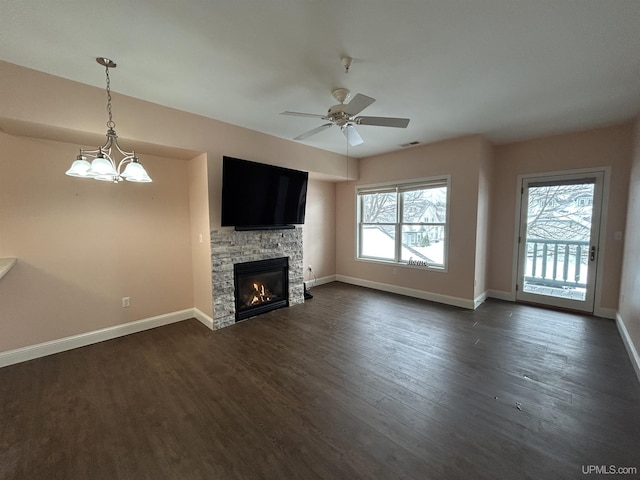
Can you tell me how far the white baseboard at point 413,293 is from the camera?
4293 mm

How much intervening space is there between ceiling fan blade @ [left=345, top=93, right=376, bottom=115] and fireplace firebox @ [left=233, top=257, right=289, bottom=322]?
2.59 metres

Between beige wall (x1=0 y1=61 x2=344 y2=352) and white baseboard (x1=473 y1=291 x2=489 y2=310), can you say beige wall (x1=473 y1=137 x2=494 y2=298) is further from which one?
beige wall (x1=0 y1=61 x2=344 y2=352)

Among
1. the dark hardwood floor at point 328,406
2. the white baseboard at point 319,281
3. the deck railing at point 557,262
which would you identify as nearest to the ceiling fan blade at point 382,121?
the dark hardwood floor at point 328,406

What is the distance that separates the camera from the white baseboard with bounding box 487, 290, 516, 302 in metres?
4.59

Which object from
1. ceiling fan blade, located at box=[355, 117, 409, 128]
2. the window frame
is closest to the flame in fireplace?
the window frame

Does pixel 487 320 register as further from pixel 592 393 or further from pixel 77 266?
pixel 77 266

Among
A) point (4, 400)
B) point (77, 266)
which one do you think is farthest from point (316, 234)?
point (4, 400)

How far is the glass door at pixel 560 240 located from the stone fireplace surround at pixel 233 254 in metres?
4.08

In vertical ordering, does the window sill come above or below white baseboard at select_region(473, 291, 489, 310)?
above

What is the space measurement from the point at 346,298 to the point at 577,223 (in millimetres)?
3925

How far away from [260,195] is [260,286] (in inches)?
58.0

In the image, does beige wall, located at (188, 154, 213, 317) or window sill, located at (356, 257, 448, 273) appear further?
window sill, located at (356, 257, 448, 273)

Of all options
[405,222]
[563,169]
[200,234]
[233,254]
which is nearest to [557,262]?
[563,169]

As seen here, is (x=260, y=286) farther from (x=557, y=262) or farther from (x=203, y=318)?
(x=557, y=262)
